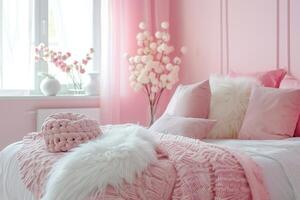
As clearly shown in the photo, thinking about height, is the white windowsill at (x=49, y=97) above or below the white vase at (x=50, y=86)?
below

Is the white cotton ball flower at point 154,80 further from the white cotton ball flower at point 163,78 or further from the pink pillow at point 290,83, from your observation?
the pink pillow at point 290,83

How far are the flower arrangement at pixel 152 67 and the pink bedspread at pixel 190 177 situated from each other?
6.33 feet

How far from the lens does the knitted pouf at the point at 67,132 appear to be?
6.37ft

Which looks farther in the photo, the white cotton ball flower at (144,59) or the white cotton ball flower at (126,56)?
the white cotton ball flower at (126,56)

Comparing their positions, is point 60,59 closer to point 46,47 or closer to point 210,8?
point 46,47

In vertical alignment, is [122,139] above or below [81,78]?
below

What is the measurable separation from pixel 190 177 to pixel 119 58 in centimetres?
271

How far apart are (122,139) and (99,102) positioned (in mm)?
2563

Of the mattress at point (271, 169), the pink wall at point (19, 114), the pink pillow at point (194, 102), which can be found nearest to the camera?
the mattress at point (271, 169)

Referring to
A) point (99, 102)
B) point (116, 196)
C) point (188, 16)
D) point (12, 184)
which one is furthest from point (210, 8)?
point (116, 196)

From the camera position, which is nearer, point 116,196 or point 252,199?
point 116,196

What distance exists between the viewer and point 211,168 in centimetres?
Result: 171

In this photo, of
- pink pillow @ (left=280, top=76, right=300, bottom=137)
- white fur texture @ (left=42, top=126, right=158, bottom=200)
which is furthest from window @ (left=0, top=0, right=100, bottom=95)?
white fur texture @ (left=42, top=126, right=158, bottom=200)

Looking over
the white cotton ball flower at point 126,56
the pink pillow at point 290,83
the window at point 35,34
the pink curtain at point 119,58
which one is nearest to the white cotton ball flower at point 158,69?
the white cotton ball flower at point 126,56
